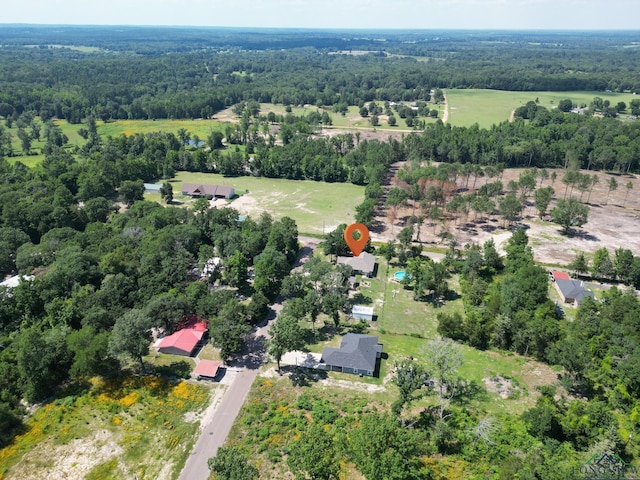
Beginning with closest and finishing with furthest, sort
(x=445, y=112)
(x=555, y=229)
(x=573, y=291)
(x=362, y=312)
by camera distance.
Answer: (x=362, y=312) < (x=573, y=291) < (x=555, y=229) < (x=445, y=112)

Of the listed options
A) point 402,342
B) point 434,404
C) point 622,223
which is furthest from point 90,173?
point 622,223

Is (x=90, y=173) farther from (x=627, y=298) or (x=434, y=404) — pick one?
(x=627, y=298)

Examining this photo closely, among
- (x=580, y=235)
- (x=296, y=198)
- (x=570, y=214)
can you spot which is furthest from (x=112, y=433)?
(x=580, y=235)

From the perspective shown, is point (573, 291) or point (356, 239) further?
point (356, 239)

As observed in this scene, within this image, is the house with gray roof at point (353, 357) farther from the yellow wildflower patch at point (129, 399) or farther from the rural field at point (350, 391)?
the yellow wildflower patch at point (129, 399)

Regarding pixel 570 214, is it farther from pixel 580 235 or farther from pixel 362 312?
pixel 362 312

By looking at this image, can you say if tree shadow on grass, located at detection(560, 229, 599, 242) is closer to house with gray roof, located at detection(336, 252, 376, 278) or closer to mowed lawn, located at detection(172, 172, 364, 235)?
house with gray roof, located at detection(336, 252, 376, 278)
